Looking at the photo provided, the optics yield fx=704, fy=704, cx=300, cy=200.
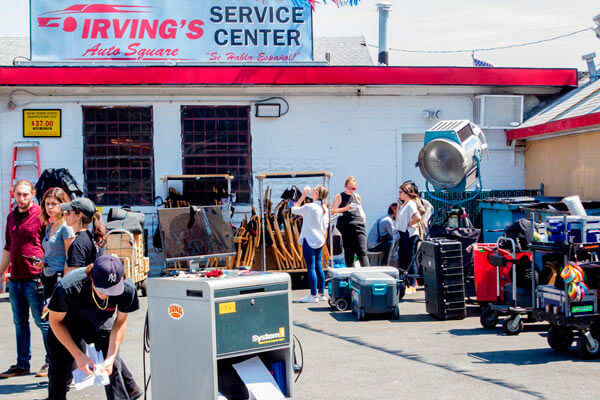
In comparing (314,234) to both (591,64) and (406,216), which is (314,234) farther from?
(591,64)

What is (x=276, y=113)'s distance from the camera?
45.8 feet

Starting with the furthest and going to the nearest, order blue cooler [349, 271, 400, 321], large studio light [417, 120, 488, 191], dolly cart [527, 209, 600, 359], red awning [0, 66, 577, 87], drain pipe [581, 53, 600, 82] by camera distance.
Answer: drain pipe [581, 53, 600, 82] < red awning [0, 66, 577, 87] < large studio light [417, 120, 488, 191] < blue cooler [349, 271, 400, 321] < dolly cart [527, 209, 600, 359]

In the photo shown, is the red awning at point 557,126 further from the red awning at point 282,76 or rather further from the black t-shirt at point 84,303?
the black t-shirt at point 84,303

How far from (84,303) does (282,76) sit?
9246 millimetres

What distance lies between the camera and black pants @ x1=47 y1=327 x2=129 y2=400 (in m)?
5.08

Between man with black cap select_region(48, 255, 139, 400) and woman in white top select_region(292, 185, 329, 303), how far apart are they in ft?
18.8

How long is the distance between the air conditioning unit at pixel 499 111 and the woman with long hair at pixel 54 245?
9707 millimetres

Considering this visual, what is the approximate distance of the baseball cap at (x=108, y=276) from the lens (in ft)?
15.3

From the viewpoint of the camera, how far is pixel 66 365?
16.9 ft

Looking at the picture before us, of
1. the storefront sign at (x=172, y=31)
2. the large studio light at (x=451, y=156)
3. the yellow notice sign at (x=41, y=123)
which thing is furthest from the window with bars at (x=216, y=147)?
the large studio light at (x=451, y=156)

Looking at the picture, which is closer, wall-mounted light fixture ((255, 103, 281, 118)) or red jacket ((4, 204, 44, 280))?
red jacket ((4, 204, 44, 280))

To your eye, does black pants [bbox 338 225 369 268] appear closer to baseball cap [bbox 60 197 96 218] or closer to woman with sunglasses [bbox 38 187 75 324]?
woman with sunglasses [bbox 38 187 75 324]

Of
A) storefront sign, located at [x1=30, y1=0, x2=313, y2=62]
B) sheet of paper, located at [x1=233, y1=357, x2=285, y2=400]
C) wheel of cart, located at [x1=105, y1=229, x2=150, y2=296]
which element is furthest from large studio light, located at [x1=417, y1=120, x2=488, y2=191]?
sheet of paper, located at [x1=233, y1=357, x2=285, y2=400]

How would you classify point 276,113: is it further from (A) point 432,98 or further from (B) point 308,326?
(B) point 308,326
